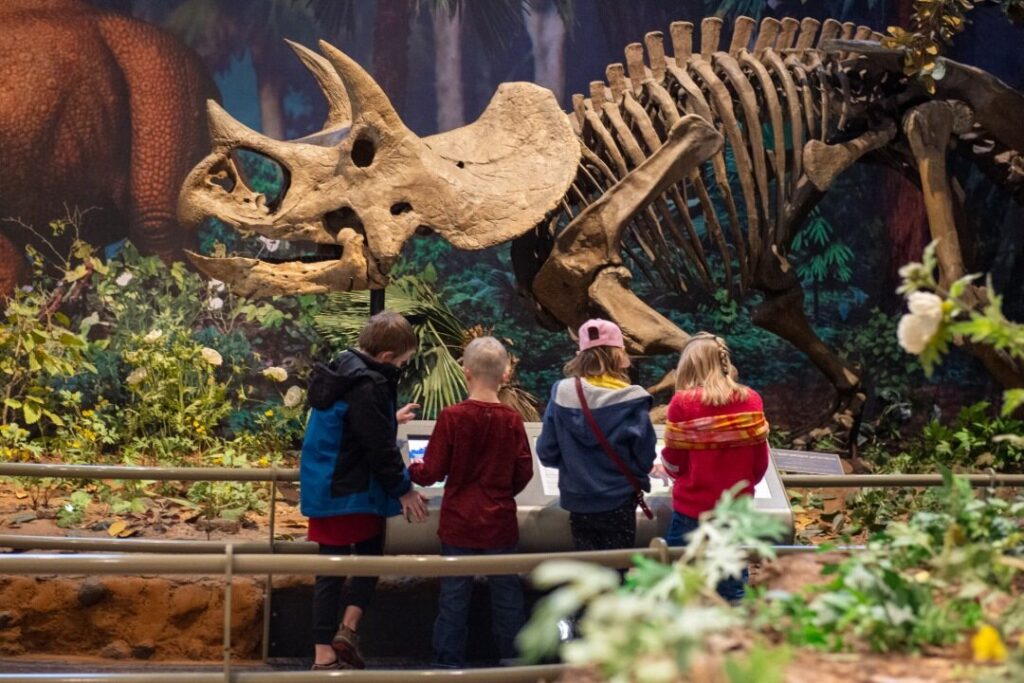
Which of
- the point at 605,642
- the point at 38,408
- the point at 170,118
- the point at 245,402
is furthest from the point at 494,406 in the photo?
the point at 170,118

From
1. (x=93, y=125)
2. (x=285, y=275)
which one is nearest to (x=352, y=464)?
(x=285, y=275)

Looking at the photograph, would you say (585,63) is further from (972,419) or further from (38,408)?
(38,408)

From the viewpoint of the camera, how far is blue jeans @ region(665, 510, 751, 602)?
3695 millimetres

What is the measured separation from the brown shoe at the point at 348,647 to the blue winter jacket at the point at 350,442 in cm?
38

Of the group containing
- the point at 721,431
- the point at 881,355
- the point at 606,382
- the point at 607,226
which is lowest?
the point at 721,431

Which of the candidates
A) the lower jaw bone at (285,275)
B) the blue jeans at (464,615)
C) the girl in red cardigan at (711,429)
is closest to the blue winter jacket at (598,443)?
the girl in red cardigan at (711,429)

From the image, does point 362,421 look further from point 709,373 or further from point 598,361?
point 709,373

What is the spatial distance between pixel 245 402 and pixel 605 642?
8.05 metres

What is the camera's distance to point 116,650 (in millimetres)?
4297

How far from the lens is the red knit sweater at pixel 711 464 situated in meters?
3.86

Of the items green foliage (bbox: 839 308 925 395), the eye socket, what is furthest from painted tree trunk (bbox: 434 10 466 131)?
the eye socket

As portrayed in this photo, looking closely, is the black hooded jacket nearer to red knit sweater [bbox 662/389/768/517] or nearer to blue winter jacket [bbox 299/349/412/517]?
blue winter jacket [bbox 299/349/412/517]

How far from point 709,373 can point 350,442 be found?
1.20 m

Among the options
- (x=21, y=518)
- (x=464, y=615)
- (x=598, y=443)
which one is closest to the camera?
(x=464, y=615)
